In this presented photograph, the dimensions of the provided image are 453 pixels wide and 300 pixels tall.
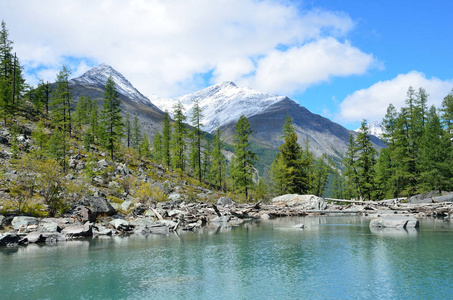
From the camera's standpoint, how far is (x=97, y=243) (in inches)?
1211

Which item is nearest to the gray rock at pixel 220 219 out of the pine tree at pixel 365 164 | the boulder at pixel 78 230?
the boulder at pixel 78 230

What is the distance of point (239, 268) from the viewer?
2081 cm

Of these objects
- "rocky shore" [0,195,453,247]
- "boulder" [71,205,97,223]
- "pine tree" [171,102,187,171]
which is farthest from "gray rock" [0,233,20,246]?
"pine tree" [171,102,187,171]

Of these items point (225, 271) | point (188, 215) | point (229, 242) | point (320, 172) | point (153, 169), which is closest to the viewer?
point (225, 271)

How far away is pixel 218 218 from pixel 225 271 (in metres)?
27.1

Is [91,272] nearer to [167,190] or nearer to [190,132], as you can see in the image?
[167,190]

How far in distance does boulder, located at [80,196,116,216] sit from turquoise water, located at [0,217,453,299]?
366 inches

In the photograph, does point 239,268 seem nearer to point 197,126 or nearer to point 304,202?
point 304,202

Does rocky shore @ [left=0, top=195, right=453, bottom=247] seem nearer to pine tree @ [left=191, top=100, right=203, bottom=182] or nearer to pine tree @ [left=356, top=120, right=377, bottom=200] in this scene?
pine tree @ [left=356, top=120, right=377, bottom=200]

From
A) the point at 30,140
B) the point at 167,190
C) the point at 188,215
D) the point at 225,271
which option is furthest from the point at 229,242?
the point at 30,140

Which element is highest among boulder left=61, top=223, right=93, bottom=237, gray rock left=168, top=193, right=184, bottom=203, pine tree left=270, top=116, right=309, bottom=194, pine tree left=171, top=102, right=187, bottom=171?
pine tree left=171, top=102, right=187, bottom=171

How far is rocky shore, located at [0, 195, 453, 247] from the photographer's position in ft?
109

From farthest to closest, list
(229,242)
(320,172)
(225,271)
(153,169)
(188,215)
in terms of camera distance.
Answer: (320,172)
(153,169)
(188,215)
(229,242)
(225,271)

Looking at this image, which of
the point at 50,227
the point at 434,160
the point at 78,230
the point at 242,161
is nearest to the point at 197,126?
the point at 242,161
